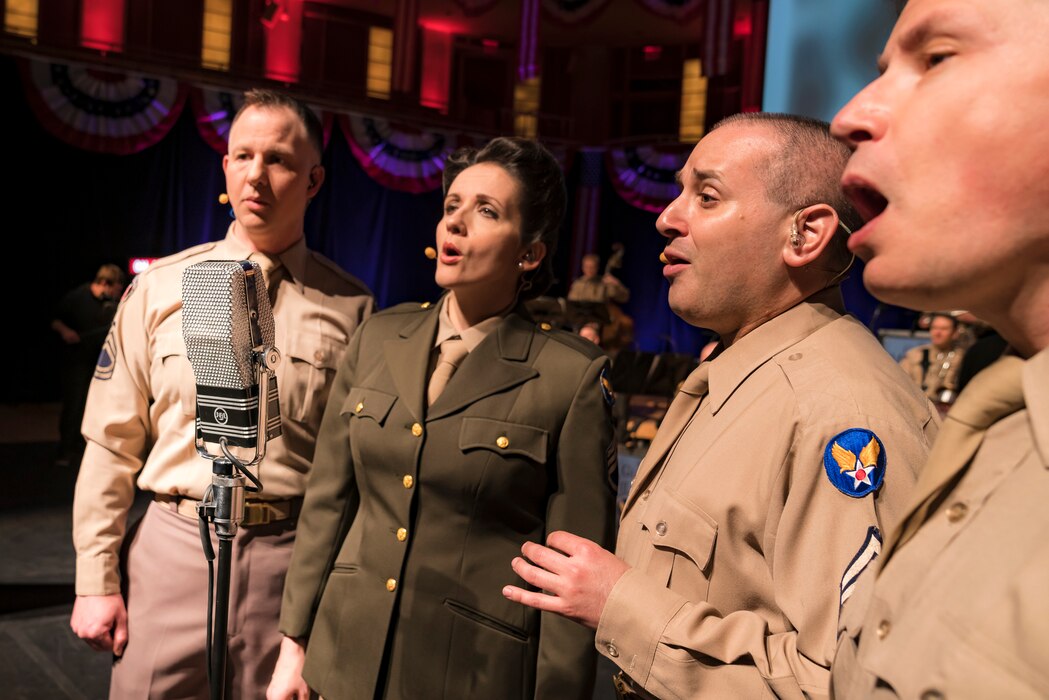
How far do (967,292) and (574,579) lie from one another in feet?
1.89

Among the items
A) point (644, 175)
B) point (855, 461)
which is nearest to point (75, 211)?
point (644, 175)

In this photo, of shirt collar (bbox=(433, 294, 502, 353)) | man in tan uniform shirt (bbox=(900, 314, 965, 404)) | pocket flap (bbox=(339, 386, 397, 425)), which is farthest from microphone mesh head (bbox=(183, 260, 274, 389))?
man in tan uniform shirt (bbox=(900, 314, 965, 404))

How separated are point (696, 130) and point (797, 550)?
1190cm

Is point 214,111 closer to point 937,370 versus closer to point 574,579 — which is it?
point 937,370

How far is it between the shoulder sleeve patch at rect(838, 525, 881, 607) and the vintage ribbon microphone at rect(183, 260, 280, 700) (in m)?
0.76

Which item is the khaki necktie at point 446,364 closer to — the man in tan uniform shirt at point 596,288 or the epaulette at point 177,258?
the epaulette at point 177,258

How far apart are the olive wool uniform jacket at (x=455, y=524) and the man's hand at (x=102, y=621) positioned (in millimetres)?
432

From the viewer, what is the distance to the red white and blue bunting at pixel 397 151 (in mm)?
10484

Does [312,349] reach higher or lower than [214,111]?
lower

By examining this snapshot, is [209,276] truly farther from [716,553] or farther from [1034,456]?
[1034,456]

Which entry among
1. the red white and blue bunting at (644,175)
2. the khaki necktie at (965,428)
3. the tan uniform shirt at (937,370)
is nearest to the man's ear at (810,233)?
the khaki necktie at (965,428)

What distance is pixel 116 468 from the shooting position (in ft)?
6.32

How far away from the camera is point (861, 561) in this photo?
952 millimetres

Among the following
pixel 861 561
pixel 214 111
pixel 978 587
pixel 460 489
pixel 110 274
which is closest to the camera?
pixel 978 587
